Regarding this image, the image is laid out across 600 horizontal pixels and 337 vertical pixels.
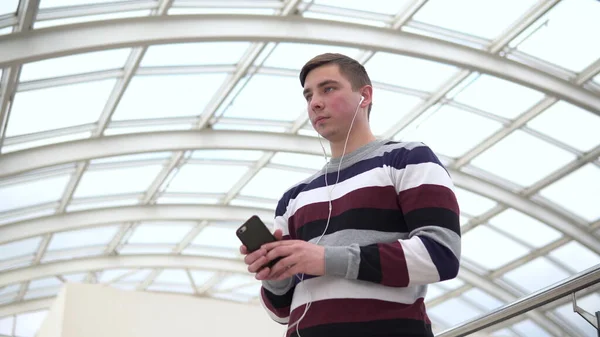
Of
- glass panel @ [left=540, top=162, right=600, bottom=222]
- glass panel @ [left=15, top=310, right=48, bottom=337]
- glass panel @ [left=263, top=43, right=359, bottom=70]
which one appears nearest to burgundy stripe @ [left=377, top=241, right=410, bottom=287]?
glass panel @ [left=263, top=43, right=359, bottom=70]

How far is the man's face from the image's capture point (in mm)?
3000

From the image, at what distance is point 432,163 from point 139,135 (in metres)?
19.3

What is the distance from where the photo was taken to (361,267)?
2.60 meters

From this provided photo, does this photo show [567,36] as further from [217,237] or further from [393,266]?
[217,237]

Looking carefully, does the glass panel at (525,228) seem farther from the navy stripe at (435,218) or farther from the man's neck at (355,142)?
the navy stripe at (435,218)

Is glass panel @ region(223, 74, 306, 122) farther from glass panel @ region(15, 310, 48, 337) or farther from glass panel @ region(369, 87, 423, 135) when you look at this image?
glass panel @ region(15, 310, 48, 337)

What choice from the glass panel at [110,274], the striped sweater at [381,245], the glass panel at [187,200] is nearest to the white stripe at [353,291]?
the striped sweater at [381,245]

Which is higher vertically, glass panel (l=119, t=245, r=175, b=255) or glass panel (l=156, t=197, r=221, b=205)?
glass panel (l=119, t=245, r=175, b=255)

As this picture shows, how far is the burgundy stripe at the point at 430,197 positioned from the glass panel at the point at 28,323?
3614cm

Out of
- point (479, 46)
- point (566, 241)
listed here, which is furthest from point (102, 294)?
point (566, 241)

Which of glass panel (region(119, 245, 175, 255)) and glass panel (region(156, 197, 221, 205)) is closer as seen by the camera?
glass panel (region(156, 197, 221, 205))

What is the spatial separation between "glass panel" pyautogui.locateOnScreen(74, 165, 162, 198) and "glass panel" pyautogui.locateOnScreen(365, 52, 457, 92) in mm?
8424

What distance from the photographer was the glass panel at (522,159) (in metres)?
22.1

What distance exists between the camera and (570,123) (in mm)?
21078
